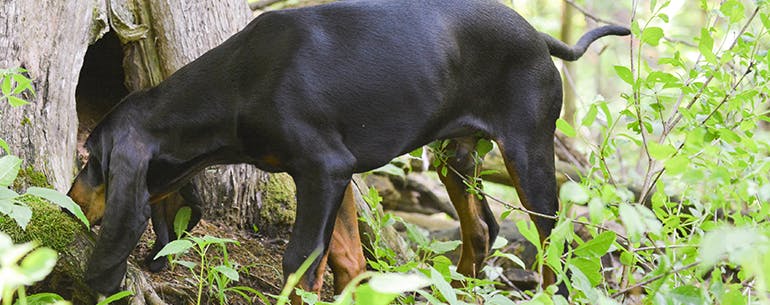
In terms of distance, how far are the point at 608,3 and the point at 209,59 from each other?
9836 millimetres


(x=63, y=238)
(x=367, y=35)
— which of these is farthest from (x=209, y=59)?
(x=63, y=238)

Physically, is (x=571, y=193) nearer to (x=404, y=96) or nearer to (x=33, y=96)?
(x=404, y=96)

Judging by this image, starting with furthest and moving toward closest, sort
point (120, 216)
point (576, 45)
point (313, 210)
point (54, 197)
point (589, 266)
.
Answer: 1. point (576, 45)
2. point (313, 210)
3. point (120, 216)
4. point (54, 197)
5. point (589, 266)

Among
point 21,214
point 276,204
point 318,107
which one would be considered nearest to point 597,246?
point 318,107

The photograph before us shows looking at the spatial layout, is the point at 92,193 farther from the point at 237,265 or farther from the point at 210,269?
the point at 237,265

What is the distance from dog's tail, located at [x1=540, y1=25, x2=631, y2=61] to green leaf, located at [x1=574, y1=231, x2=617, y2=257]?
77.6 inches

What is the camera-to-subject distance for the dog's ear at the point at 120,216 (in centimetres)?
352

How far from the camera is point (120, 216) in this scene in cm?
356

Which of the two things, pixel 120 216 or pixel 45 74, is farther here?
pixel 45 74

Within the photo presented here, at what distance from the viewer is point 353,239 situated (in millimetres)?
4367

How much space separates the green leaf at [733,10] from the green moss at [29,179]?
2919 millimetres

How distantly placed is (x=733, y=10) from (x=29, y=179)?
2975 mm

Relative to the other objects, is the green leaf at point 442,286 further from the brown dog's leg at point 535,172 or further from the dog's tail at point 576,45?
the dog's tail at point 576,45

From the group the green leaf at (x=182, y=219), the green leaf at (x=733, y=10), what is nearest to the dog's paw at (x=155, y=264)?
the green leaf at (x=182, y=219)
